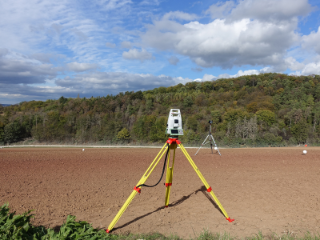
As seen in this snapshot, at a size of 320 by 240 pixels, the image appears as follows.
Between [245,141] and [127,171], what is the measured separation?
25303mm

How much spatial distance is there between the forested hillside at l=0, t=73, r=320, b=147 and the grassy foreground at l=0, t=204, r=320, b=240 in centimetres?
2517

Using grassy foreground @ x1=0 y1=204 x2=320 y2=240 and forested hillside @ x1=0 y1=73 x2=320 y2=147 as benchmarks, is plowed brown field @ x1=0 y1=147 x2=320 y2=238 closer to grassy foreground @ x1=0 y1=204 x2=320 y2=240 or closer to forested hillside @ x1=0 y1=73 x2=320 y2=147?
grassy foreground @ x1=0 y1=204 x2=320 y2=240

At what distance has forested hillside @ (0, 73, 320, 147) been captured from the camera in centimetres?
3822

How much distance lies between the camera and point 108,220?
5.34 m

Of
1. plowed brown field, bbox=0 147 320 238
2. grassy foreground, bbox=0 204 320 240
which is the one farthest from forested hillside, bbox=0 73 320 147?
grassy foreground, bbox=0 204 320 240

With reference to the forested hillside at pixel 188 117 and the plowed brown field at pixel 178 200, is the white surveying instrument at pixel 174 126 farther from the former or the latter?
the forested hillside at pixel 188 117

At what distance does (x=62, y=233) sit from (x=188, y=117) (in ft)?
146

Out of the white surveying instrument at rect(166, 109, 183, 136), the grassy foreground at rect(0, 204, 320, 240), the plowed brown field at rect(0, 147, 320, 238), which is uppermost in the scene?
the white surveying instrument at rect(166, 109, 183, 136)

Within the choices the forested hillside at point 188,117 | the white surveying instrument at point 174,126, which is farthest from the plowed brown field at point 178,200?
the forested hillside at point 188,117

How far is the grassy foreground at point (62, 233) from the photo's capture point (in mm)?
3052

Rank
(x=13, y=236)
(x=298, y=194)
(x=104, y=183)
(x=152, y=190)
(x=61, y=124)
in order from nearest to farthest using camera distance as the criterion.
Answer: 1. (x=13, y=236)
2. (x=298, y=194)
3. (x=152, y=190)
4. (x=104, y=183)
5. (x=61, y=124)

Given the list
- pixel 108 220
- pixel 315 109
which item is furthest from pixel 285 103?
pixel 108 220

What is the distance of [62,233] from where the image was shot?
3381 mm

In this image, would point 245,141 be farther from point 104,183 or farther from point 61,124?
point 61,124
